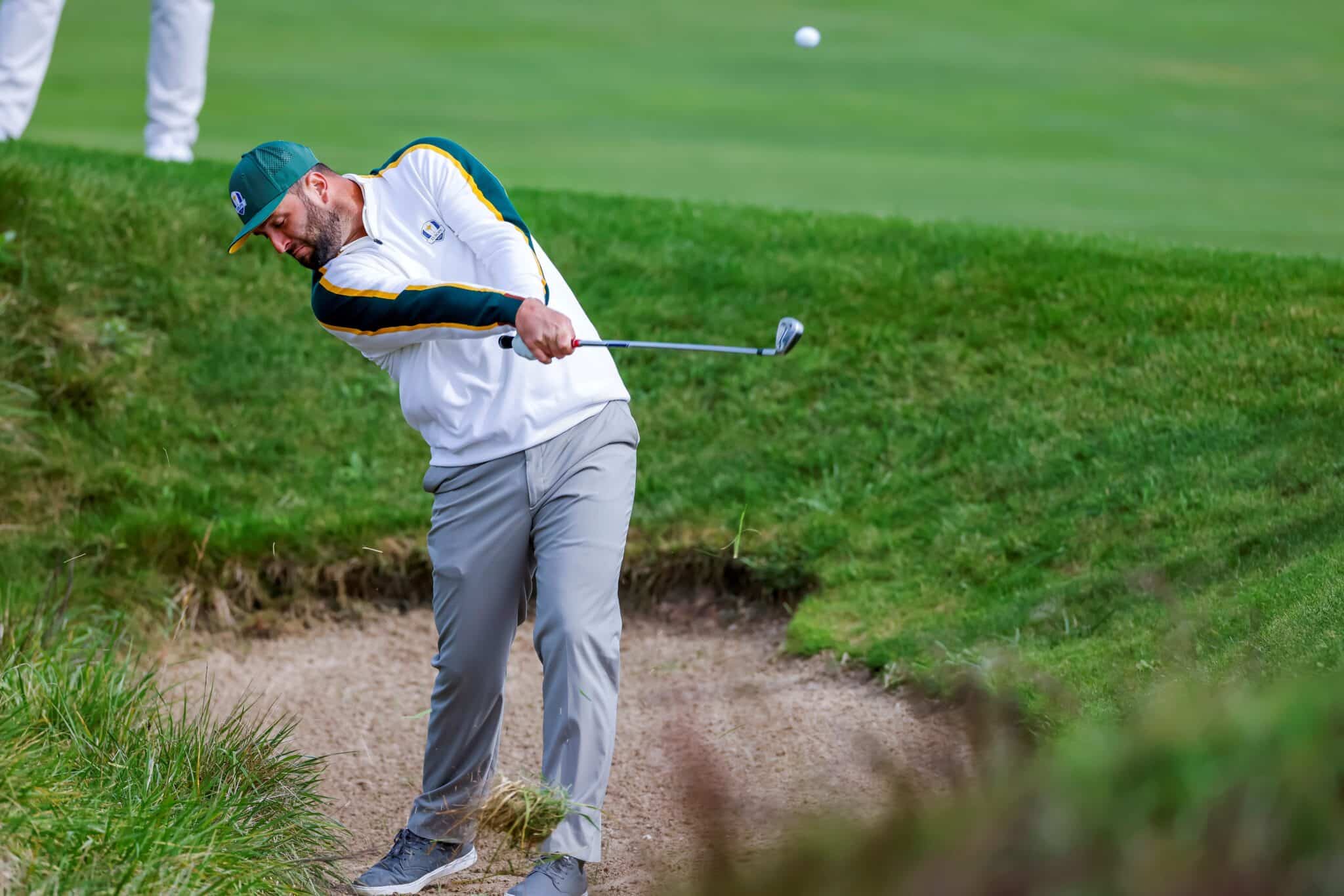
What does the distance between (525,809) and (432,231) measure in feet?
5.27

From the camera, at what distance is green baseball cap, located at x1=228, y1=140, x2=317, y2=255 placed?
3.88 metres

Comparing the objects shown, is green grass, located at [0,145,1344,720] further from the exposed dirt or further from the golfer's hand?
the golfer's hand

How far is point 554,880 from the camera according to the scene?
3.68 metres

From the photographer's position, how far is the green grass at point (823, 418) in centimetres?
550

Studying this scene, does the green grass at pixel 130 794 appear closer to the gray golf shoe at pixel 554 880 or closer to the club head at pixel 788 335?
the gray golf shoe at pixel 554 880

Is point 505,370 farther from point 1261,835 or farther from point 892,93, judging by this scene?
point 892,93

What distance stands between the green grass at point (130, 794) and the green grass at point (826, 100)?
244 inches

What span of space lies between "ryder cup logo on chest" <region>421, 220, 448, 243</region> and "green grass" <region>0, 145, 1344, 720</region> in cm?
228

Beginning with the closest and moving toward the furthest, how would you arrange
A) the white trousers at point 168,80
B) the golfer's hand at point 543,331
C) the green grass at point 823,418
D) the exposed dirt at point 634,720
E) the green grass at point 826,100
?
the golfer's hand at point 543,331, the exposed dirt at point 634,720, the green grass at point 823,418, the white trousers at point 168,80, the green grass at point 826,100

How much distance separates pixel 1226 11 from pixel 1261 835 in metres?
16.4

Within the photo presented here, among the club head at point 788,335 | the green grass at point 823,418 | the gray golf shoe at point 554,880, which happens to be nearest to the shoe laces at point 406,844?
the gray golf shoe at point 554,880

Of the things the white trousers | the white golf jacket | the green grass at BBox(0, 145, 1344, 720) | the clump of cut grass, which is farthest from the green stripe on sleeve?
the white trousers

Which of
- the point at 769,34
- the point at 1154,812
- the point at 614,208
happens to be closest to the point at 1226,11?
the point at 769,34

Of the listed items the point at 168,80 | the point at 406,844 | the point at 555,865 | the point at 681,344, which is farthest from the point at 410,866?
the point at 168,80
